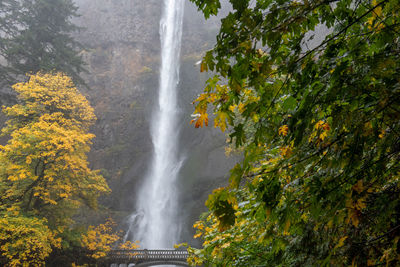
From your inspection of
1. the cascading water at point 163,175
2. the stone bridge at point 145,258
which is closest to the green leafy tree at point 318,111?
the stone bridge at point 145,258

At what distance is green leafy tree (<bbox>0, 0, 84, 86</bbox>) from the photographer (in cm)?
1673

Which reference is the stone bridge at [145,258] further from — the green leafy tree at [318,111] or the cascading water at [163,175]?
the green leafy tree at [318,111]

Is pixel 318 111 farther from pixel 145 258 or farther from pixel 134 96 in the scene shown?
pixel 134 96

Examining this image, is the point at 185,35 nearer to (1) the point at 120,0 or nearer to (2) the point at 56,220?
(1) the point at 120,0

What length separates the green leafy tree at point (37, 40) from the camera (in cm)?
1673

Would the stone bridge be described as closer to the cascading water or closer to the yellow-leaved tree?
the cascading water

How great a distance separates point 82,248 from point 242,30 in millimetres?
13962

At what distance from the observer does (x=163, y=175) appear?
23703 mm

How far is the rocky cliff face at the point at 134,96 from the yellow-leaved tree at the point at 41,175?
27.8 feet

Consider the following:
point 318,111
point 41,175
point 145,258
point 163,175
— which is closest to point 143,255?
point 145,258

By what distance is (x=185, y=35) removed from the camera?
35.6 meters

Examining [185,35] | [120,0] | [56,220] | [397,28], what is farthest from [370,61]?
[120,0]

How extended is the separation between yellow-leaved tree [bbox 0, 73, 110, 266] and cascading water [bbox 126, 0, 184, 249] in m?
8.09

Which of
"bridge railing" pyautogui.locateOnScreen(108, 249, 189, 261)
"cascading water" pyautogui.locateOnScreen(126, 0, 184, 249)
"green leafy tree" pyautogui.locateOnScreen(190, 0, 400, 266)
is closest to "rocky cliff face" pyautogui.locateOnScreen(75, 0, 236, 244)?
"cascading water" pyautogui.locateOnScreen(126, 0, 184, 249)
